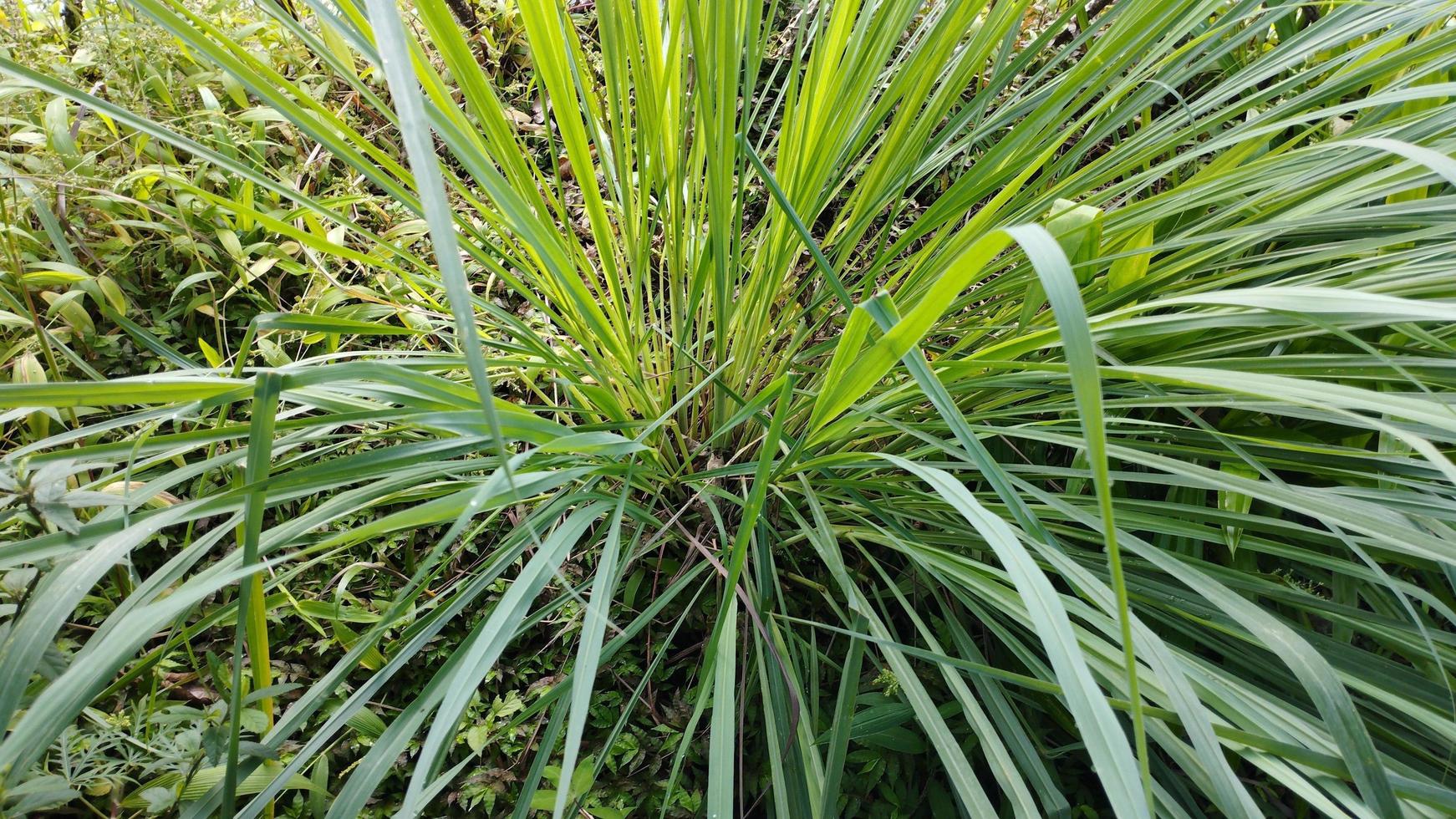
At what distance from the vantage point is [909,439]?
877 millimetres

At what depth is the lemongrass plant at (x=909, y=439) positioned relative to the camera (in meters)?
0.45

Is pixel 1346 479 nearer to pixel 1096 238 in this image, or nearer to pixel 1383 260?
pixel 1383 260

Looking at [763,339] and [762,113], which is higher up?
[762,113]

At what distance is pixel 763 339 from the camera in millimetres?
936

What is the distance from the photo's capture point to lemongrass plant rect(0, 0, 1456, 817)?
0.45 m

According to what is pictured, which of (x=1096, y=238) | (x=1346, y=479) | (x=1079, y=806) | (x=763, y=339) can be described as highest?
(x=1096, y=238)

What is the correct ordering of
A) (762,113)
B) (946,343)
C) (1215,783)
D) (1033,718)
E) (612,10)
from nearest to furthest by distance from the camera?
(1215,783) < (612,10) < (1033,718) < (946,343) < (762,113)

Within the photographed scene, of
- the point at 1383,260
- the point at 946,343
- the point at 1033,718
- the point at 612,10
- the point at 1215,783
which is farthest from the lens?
the point at 946,343

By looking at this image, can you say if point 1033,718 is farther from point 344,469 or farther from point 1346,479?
point 344,469

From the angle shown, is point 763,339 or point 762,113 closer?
point 763,339

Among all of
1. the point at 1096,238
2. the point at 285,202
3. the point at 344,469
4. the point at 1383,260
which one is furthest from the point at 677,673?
the point at 285,202

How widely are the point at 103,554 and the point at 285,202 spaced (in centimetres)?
96

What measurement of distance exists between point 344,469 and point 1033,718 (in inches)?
29.4

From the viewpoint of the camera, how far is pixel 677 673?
3.08ft
